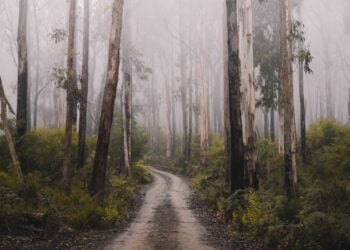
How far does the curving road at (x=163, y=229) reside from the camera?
371 inches

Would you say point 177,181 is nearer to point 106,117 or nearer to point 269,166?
point 269,166

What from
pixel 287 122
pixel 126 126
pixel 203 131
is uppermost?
pixel 126 126

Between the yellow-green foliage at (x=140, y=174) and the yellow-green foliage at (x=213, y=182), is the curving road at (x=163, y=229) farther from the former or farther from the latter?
the yellow-green foliage at (x=140, y=174)

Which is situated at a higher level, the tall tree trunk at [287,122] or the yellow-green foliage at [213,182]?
the tall tree trunk at [287,122]

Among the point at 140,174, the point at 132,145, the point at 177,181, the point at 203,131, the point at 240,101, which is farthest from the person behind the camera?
the point at 203,131

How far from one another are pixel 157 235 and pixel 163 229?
0.89 metres

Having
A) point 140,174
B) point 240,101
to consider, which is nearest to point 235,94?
point 240,101

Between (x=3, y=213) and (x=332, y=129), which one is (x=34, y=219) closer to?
(x=3, y=213)

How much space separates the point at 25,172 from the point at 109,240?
6390 mm

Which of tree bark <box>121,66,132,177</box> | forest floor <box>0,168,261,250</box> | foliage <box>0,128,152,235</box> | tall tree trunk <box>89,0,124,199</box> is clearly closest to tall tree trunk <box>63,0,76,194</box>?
foliage <box>0,128,152,235</box>

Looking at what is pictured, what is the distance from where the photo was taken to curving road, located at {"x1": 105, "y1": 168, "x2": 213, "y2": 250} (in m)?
9.41

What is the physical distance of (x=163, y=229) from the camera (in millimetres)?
11320

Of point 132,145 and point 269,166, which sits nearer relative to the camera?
point 269,166

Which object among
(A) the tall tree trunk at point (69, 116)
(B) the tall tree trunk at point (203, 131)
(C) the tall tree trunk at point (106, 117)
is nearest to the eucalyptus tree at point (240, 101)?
(C) the tall tree trunk at point (106, 117)
